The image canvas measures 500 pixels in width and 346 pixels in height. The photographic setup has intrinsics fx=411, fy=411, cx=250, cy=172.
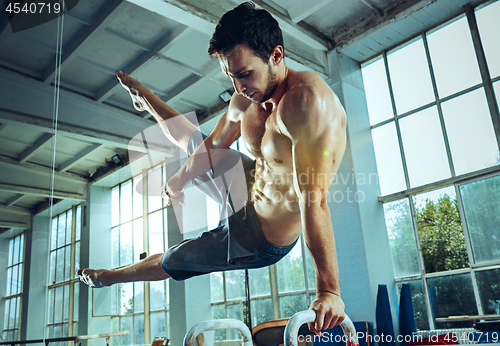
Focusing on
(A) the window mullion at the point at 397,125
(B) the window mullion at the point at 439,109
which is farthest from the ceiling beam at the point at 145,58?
(B) the window mullion at the point at 439,109

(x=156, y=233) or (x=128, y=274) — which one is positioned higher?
(x=156, y=233)

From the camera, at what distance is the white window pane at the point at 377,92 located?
4.91 metres

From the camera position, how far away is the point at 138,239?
2291 mm

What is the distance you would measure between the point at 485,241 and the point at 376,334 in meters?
1.39

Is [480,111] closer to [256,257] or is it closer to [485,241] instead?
[485,241]

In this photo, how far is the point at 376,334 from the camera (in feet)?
13.3

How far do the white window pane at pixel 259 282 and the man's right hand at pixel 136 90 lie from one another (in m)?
3.34

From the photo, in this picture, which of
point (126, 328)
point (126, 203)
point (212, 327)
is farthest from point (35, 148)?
point (212, 327)

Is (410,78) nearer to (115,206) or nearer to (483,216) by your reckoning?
(483,216)

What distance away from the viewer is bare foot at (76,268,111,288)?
196cm

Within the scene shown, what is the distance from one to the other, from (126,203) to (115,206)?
0.08 metres

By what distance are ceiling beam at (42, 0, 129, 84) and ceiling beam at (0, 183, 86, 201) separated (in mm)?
569

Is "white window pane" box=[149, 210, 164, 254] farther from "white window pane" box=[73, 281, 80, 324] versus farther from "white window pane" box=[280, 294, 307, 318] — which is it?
"white window pane" box=[280, 294, 307, 318]

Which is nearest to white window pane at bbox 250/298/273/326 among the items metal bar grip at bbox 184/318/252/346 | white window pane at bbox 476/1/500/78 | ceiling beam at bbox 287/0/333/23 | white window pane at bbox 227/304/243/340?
white window pane at bbox 227/304/243/340
